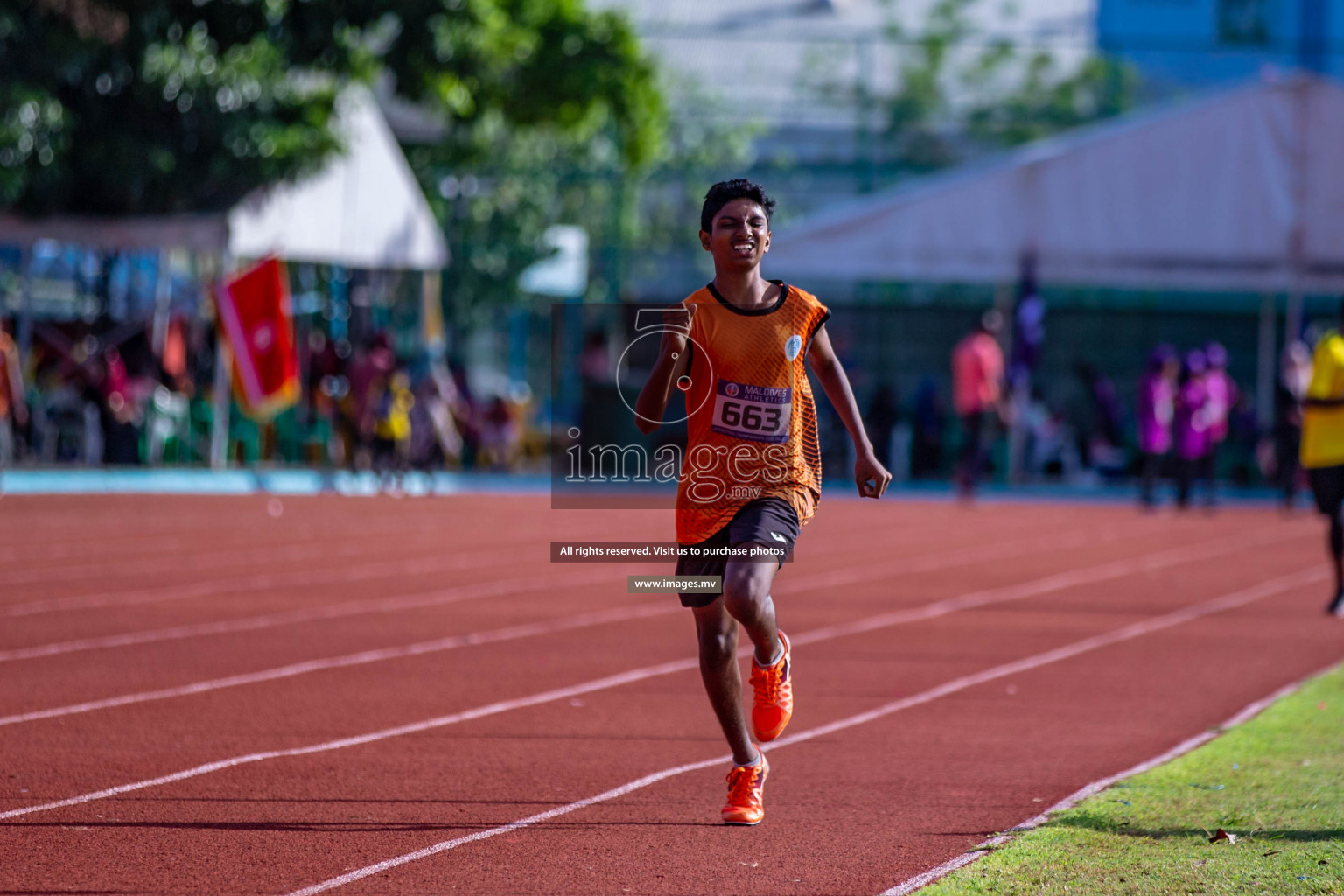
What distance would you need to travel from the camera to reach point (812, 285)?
28.3 meters

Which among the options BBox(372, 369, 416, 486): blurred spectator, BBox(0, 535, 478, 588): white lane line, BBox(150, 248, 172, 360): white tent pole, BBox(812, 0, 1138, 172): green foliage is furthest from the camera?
BBox(812, 0, 1138, 172): green foliage

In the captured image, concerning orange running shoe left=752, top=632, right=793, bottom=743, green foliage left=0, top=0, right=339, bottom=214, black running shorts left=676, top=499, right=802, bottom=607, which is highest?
green foliage left=0, top=0, right=339, bottom=214

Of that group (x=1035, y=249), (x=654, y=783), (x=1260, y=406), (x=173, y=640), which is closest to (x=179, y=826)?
(x=654, y=783)

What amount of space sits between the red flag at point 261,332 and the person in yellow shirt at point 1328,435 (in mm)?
11993

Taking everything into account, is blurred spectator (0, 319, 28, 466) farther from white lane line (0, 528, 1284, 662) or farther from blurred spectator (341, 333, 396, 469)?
white lane line (0, 528, 1284, 662)

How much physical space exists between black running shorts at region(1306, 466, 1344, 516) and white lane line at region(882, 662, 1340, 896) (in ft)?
6.22

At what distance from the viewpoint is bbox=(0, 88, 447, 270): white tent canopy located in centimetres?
2169

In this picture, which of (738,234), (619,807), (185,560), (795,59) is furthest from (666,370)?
(795,59)

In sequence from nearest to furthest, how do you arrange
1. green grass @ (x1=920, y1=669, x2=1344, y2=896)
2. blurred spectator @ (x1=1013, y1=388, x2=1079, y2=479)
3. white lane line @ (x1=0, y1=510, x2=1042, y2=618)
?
green grass @ (x1=920, y1=669, x2=1344, y2=896) → white lane line @ (x1=0, y1=510, x2=1042, y2=618) → blurred spectator @ (x1=1013, y1=388, x2=1079, y2=479)

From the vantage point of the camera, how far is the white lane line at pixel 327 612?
9.45 meters

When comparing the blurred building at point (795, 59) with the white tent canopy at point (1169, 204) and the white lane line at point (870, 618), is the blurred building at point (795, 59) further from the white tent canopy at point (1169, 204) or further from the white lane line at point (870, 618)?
the white lane line at point (870, 618)

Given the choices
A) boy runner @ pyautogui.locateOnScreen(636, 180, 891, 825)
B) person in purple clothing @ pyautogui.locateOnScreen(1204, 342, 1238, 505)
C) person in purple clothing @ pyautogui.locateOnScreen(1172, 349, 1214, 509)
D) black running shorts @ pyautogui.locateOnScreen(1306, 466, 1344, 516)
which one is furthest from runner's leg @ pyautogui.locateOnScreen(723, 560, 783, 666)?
person in purple clothing @ pyautogui.locateOnScreen(1204, 342, 1238, 505)

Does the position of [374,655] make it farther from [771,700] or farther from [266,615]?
[771,700]

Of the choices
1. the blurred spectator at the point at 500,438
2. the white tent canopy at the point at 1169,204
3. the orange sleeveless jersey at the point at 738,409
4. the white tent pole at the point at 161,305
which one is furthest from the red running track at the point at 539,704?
the blurred spectator at the point at 500,438
